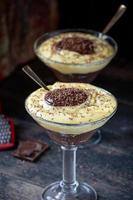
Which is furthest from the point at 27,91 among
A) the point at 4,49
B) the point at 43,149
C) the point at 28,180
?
the point at 28,180

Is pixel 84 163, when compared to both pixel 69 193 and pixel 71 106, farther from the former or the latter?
pixel 71 106

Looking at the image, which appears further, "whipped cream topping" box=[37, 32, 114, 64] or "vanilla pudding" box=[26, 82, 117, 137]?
"whipped cream topping" box=[37, 32, 114, 64]

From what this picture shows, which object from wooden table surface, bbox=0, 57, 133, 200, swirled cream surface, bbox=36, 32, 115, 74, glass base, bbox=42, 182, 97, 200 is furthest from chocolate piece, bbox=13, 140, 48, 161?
swirled cream surface, bbox=36, 32, 115, 74

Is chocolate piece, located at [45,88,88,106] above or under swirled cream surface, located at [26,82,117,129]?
above

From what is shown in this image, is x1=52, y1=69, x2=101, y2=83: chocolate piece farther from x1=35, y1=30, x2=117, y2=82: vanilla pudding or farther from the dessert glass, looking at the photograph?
the dessert glass

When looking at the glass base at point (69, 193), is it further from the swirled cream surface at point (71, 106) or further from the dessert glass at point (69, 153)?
the swirled cream surface at point (71, 106)

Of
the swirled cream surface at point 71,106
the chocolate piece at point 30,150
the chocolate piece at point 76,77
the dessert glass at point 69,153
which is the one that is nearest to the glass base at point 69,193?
the dessert glass at point 69,153

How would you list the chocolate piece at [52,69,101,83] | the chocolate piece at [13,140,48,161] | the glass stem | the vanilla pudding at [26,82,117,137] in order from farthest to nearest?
1. the chocolate piece at [52,69,101,83]
2. the chocolate piece at [13,140,48,161]
3. the glass stem
4. the vanilla pudding at [26,82,117,137]
